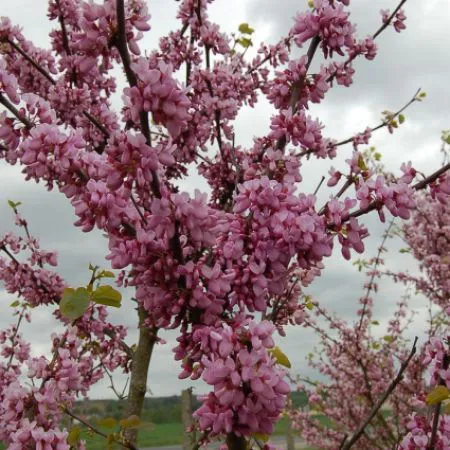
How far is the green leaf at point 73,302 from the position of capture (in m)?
1.80

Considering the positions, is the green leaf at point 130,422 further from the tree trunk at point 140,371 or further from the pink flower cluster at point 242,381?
the tree trunk at point 140,371

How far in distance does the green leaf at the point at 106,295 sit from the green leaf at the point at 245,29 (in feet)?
11.5

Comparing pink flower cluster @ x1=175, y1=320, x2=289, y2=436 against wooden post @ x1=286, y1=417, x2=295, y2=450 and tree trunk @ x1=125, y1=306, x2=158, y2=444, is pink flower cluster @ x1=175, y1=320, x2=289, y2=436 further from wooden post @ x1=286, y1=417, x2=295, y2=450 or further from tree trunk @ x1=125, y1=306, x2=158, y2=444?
wooden post @ x1=286, y1=417, x2=295, y2=450

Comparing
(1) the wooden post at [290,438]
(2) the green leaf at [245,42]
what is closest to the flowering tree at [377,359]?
(1) the wooden post at [290,438]

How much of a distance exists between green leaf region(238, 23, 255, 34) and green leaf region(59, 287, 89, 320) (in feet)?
11.8

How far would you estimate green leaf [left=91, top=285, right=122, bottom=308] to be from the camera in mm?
1903

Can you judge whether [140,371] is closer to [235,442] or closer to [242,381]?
[235,442]

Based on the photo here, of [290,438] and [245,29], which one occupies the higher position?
[245,29]

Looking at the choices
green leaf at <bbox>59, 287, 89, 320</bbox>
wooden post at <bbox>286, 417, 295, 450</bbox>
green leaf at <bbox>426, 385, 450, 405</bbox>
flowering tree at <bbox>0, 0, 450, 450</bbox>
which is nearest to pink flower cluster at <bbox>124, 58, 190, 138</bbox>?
flowering tree at <bbox>0, 0, 450, 450</bbox>

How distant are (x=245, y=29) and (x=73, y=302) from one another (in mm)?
3676

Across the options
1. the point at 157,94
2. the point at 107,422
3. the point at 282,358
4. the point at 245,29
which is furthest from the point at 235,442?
the point at 245,29

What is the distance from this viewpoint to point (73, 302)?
1.81 meters

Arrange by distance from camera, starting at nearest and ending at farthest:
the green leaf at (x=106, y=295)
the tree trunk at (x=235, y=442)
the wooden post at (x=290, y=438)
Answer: the tree trunk at (x=235, y=442), the green leaf at (x=106, y=295), the wooden post at (x=290, y=438)

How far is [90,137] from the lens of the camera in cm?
434
